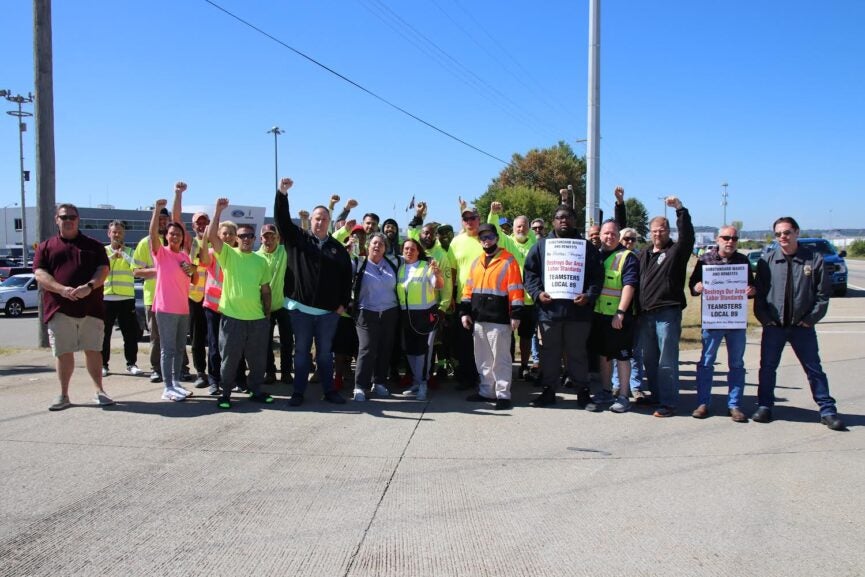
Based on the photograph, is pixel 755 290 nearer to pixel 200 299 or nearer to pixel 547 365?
pixel 547 365

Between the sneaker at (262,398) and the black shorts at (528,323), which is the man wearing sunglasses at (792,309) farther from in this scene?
the sneaker at (262,398)

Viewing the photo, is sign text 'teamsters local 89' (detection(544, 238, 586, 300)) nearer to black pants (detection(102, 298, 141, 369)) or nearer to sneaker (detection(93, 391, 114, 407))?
sneaker (detection(93, 391, 114, 407))

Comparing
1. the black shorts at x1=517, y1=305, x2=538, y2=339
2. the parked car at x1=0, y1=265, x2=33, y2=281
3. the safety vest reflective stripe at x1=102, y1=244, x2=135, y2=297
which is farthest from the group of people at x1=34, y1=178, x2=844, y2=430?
the parked car at x1=0, y1=265, x2=33, y2=281

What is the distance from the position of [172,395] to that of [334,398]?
1789 mm

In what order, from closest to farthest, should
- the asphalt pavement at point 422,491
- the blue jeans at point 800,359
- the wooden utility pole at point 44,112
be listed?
1. the asphalt pavement at point 422,491
2. the blue jeans at point 800,359
3. the wooden utility pole at point 44,112

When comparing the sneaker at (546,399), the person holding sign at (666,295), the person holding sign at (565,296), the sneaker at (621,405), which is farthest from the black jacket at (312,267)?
the person holding sign at (666,295)

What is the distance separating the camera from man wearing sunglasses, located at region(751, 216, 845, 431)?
18.9 feet

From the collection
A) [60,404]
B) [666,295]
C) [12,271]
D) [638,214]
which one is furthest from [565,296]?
[638,214]

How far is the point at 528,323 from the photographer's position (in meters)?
7.68

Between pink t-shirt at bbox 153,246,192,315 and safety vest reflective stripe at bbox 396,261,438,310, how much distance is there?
2.38 metres

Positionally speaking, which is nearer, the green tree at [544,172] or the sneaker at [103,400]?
the sneaker at [103,400]

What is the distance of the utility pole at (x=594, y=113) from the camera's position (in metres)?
12.5

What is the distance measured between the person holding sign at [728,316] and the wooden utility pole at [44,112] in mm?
10001

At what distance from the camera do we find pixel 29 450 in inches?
198
